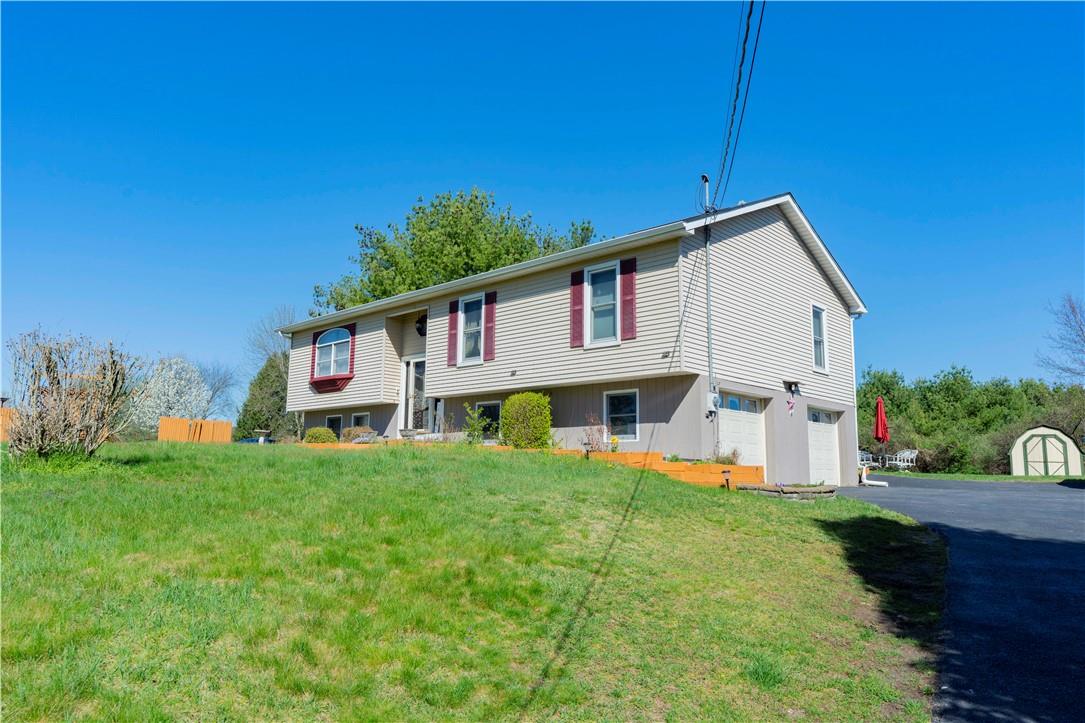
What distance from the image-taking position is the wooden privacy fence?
72.5 ft

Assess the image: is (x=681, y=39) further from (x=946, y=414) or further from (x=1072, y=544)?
(x=946, y=414)

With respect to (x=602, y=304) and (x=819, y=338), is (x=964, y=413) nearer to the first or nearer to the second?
(x=819, y=338)

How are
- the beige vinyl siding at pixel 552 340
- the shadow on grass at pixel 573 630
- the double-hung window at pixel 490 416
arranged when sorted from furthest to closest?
the double-hung window at pixel 490 416 → the beige vinyl siding at pixel 552 340 → the shadow on grass at pixel 573 630

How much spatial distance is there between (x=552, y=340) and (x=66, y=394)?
34.4 ft

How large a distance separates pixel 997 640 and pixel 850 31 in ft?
27.9

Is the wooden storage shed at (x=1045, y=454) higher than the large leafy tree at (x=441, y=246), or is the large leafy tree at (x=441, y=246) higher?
the large leafy tree at (x=441, y=246)

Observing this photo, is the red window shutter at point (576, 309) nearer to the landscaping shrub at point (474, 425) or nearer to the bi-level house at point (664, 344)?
the bi-level house at point (664, 344)

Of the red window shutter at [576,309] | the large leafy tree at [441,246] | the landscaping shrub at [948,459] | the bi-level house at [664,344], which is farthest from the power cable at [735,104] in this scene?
the landscaping shrub at [948,459]

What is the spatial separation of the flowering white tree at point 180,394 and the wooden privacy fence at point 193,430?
1704cm

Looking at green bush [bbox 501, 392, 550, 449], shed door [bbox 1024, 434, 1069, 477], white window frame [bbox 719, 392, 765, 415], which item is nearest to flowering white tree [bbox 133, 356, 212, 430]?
green bush [bbox 501, 392, 550, 449]

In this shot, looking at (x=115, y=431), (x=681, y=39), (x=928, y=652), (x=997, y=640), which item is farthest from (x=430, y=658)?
(x=681, y=39)

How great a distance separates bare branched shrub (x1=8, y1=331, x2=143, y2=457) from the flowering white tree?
105ft

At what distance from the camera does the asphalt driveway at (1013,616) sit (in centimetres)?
477

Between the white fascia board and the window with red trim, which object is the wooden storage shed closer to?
the white fascia board
